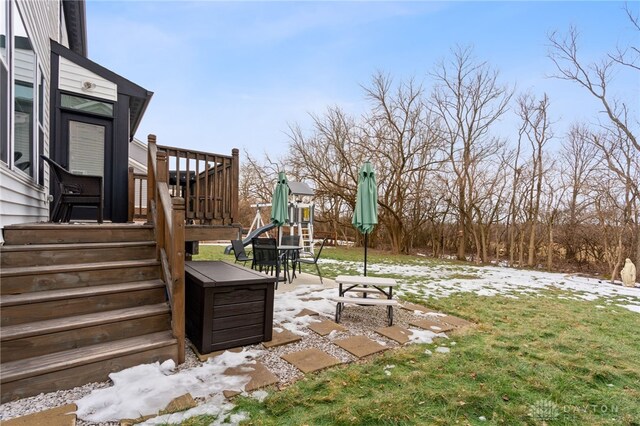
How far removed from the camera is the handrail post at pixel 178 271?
2619mm

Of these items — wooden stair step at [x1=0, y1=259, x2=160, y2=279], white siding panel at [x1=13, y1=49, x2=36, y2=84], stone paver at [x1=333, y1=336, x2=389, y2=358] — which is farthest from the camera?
white siding panel at [x1=13, y1=49, x2=36, y2=84]

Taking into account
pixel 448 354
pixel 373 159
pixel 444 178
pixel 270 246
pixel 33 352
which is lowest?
pixel 448 354

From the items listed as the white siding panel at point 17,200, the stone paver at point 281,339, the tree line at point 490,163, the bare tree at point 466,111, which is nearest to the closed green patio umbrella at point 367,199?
the stone paver at point 281,339

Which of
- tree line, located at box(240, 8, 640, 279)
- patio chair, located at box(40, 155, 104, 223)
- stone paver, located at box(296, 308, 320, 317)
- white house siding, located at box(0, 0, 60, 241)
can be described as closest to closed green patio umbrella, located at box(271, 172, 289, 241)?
stone paver, located at box(296, 308, 320, 317)

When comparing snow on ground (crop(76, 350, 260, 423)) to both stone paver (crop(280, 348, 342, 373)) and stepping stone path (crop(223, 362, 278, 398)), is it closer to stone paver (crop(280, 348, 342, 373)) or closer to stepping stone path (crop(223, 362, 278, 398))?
stepping stone path (crop(223, 362, 278, 398))

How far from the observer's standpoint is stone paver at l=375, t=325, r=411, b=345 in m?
3.45

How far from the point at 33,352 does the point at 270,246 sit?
370cm

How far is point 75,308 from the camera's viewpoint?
2645mm

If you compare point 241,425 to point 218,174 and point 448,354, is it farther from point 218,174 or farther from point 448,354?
point 218,174

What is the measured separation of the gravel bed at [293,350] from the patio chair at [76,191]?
2.44 metres

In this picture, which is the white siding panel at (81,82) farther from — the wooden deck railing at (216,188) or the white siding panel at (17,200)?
the wooden deck railing at (216,188)

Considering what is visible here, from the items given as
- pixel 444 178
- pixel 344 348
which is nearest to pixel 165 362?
pixel 344 348

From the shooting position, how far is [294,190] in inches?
501

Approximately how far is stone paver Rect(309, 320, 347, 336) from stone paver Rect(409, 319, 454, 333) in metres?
1.00
